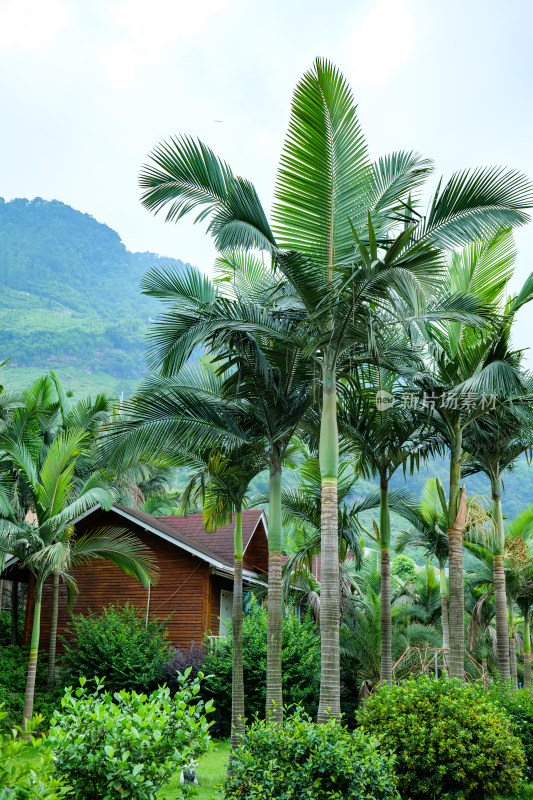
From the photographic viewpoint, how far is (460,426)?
12.1m

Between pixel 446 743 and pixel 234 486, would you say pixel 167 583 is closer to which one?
pixel 234 486

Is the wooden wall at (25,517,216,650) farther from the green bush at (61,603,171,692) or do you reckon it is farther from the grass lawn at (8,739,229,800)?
the grass lawn at (8,739,229,800)

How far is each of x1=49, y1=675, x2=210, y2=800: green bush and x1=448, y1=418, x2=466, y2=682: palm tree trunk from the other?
7120 millimetres

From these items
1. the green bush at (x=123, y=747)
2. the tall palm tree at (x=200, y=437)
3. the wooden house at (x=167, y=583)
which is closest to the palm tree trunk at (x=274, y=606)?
the tall palm tree at (x=200, y=437)

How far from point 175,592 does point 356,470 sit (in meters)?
7.79

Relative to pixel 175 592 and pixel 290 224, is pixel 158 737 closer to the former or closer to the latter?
pixel 290 224

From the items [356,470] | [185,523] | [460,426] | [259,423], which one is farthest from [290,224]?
[185,523]

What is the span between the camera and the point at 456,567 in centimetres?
1168

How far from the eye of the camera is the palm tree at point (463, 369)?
10.8 m

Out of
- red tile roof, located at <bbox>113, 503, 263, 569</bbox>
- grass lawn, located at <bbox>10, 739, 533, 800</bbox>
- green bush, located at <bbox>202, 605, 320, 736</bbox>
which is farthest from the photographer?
red tile roof, located at <bbox>113, 503, 263, 569</bbox>

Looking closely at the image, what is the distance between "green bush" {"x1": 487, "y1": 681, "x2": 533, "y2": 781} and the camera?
10.5 metres

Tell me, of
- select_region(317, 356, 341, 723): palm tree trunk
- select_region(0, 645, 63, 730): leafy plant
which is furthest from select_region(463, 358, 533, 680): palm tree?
select_region(0, 645, 63, 730): leafy plant

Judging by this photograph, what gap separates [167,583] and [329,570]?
11.6 meters

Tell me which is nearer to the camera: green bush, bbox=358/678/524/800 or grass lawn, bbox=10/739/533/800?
green bush, bbox=358/678/524/800
